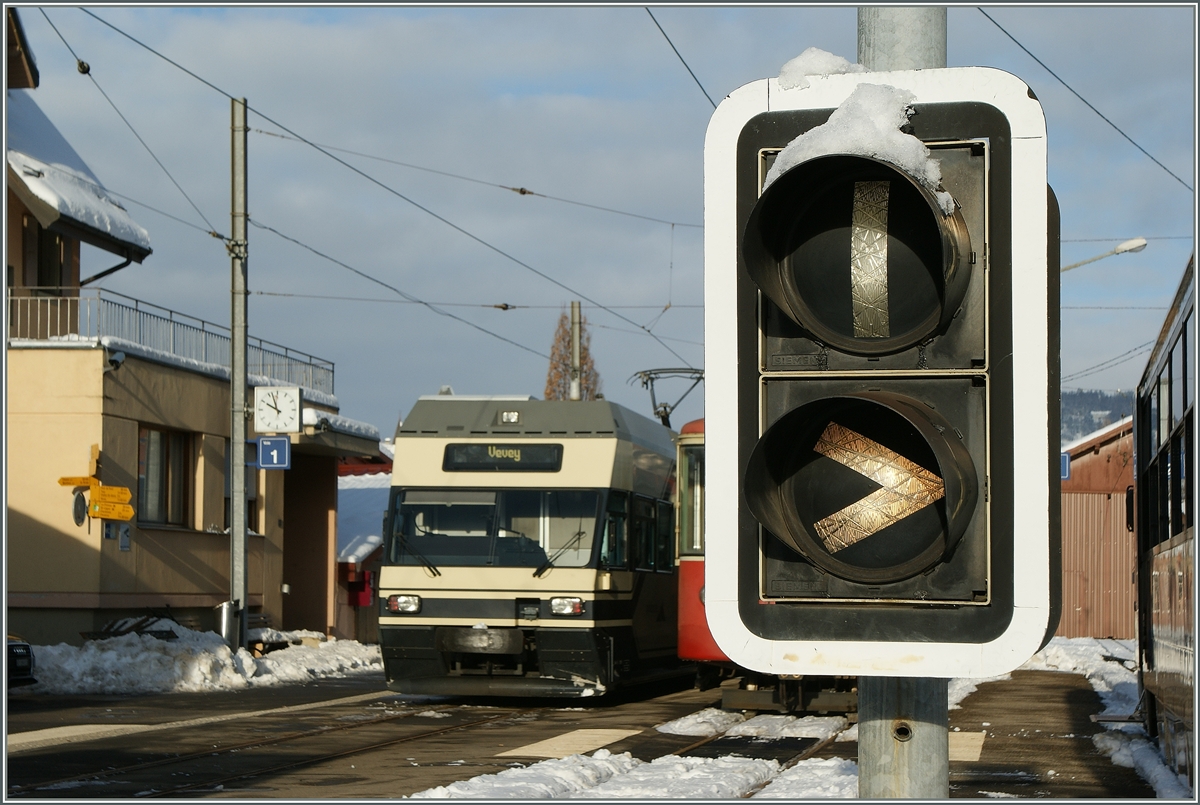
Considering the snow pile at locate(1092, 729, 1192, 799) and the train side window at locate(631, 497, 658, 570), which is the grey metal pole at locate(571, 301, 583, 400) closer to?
the train side window at locate(631, 497, 658, 570)

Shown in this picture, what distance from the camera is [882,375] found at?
2670 millimetres

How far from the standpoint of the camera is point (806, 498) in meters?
2.70

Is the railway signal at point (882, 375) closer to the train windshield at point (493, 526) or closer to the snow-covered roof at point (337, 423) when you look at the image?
the train windshield at point (493, 526)

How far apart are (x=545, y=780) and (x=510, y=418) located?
796 centimetres

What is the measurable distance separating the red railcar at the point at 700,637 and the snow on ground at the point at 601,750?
0.21 m

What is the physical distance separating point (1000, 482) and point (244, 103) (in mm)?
23601

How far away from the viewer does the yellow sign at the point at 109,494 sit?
2259cm

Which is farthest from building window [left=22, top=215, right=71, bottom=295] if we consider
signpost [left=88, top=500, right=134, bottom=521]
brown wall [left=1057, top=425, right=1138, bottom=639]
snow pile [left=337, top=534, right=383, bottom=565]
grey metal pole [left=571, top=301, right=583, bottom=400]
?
brown wall [left=1057, top=425, right=1138, bottom=639]

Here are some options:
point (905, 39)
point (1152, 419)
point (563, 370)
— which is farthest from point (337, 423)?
point (563, 370)

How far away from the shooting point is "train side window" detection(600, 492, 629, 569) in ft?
57.6

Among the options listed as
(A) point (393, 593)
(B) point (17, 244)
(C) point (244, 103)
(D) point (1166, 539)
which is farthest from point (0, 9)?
(B) point (17, 244)

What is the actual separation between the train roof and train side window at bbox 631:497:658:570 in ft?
3.71

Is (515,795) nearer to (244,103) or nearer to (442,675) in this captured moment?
(442,675)

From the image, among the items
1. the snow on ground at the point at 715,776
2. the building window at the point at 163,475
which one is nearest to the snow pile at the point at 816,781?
the snow on ground at the point at 715,776
